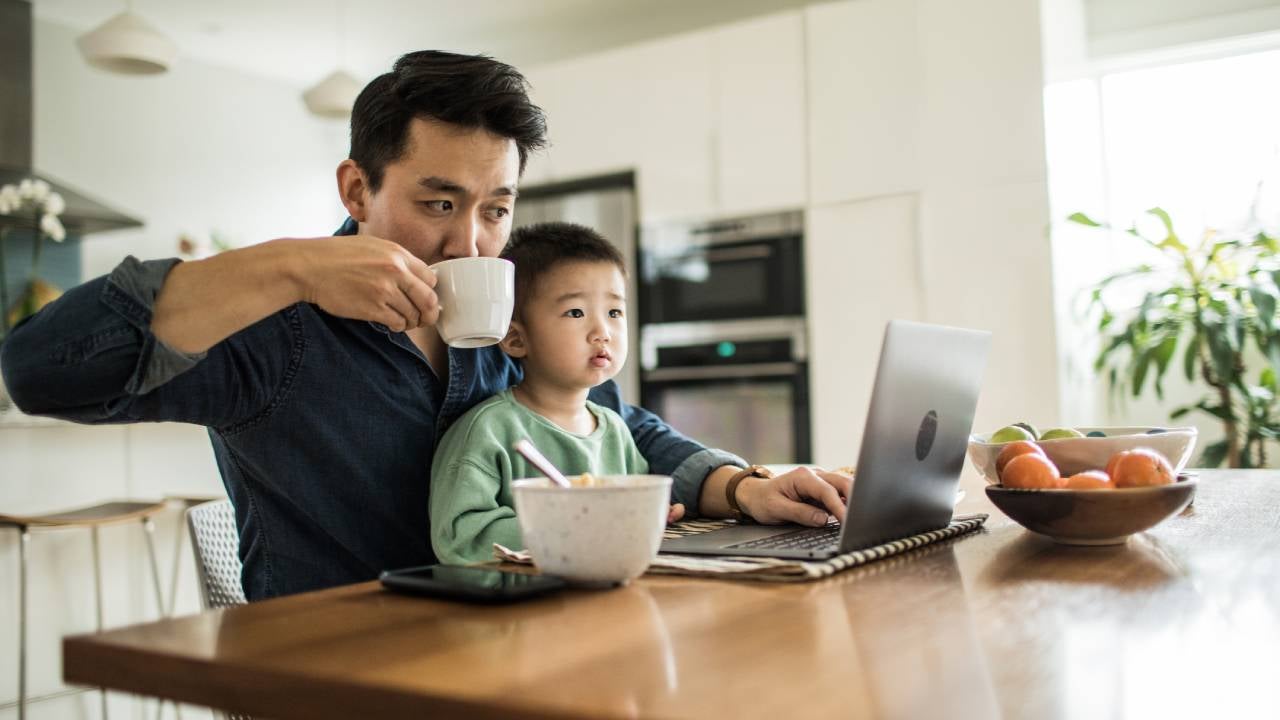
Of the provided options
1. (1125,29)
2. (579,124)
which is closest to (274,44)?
(579,124)

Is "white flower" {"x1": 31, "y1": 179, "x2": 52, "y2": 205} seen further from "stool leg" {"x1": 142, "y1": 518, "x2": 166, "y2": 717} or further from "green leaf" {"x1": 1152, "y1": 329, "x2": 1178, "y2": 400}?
"green leaf" {"x1": 1152, "y1": 329, "x2": 1178, "y2": 400}

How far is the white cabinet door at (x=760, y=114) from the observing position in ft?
12.8

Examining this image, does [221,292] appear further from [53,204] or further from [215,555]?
[53,204]

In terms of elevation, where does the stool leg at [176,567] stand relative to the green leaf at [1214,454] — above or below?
below

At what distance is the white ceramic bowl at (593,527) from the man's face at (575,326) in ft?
1.81

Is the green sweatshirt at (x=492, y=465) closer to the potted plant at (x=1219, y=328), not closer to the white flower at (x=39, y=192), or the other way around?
the potted plant at (x=1219, y=328)

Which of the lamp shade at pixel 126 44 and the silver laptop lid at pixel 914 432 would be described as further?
the lamp shade at pixel 126 44

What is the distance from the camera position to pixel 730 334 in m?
3.98

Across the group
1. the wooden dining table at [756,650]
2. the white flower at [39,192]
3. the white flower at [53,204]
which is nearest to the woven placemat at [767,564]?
the wooden dining table at [756,650]

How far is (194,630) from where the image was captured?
63 cm

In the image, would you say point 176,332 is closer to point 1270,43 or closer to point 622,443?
point 622,443

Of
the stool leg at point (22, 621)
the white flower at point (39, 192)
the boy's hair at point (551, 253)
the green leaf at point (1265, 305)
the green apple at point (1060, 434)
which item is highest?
the white flower at point (39, 192)

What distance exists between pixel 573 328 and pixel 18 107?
4.09m

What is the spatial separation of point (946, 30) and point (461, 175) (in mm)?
2914
